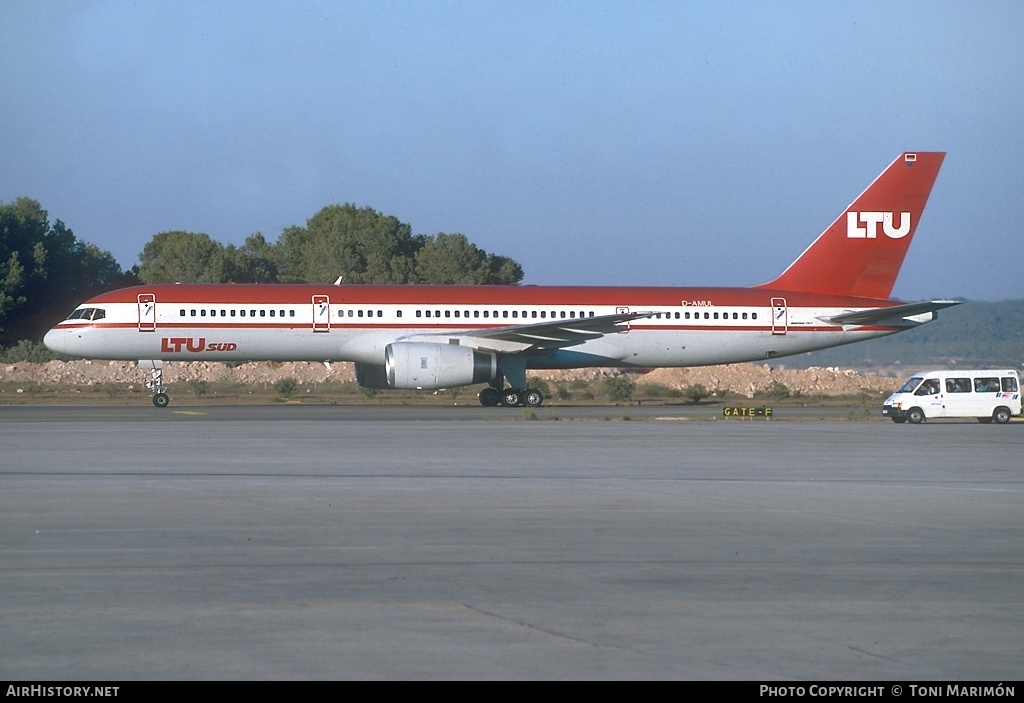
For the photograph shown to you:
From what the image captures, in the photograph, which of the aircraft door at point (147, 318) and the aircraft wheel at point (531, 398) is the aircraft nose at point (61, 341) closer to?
the aircraft door at point (147, 318)

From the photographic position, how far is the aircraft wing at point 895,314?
39.3 metres

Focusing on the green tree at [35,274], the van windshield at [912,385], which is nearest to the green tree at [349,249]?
the green tree at [35,274]

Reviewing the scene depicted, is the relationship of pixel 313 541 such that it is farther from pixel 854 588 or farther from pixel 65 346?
pixel 65 346

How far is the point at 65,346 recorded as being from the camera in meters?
37.8

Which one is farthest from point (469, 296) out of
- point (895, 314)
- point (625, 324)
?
point (895, 314)

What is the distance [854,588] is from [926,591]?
0.50 meters

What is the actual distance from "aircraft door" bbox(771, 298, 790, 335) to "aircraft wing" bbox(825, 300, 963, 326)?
1.31 m

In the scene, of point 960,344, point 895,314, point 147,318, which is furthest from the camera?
point 960,344

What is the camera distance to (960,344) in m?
51.4

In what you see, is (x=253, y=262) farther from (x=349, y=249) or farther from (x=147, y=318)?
(x=147, y=318)

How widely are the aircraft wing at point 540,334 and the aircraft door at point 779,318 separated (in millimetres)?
4446

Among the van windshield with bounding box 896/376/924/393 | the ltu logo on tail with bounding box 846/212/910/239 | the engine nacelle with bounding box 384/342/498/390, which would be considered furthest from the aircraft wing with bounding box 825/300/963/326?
the engine nacelle with bounding box 384/342/498/390

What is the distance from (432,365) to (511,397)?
11.2ft

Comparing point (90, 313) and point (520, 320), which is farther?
point (520, 320)
